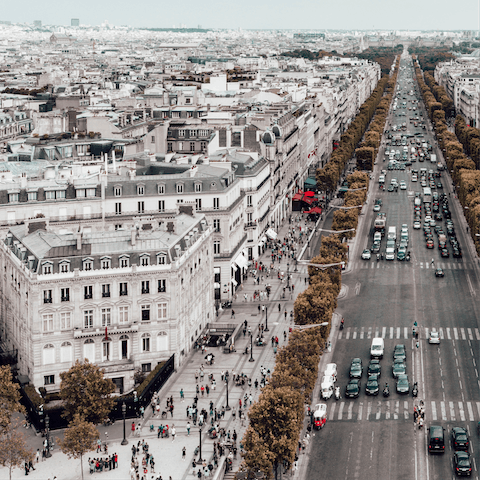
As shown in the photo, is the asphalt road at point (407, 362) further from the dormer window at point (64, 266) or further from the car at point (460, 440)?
the dormer window at point (64, 266)

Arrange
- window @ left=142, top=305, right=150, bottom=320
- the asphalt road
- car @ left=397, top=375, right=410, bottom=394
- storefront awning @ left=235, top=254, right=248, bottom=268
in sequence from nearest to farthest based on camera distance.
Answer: the asphalt road < car @ left=397, top=375, right=410, bottom=394 < window @ left=142, top=305, right=150, bottom=320 < storefront awning @ left=235, top=254, right=248, bottom=268

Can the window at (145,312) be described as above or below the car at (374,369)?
above

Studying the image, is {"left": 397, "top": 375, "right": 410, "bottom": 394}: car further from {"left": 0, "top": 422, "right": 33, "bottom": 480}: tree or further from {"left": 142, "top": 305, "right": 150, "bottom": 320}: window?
{"left": 0, "top": 422, "right": 33, "bottom": 480}: tree

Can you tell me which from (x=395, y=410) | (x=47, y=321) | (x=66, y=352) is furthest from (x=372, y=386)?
(x=47, y=321)

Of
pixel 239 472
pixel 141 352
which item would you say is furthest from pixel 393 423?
pixel 141 352

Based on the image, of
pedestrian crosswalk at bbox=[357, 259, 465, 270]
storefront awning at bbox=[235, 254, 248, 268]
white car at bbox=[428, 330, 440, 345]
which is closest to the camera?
white car at bbox=[428, 330, 440, 345]

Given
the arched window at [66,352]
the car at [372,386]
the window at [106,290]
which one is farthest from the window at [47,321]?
the car at [372,386]

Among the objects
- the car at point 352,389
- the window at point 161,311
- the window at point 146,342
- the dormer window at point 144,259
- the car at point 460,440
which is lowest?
the car at point 352,389

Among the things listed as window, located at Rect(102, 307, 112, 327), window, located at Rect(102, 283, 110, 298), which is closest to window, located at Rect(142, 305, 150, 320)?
window, located at Rect(102, 307, 112, 327)
